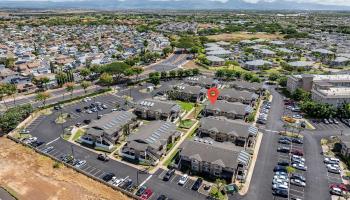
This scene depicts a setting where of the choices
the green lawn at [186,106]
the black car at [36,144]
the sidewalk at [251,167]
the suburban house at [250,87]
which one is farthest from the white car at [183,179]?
the suburban house at [250,87]

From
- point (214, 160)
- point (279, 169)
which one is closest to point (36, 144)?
point (214, 160)

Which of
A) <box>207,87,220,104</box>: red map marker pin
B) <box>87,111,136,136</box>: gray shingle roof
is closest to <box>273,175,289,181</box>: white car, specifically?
<box>87,111,136,136</box>: gray shingle roof

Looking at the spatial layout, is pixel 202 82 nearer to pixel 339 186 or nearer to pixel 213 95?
pixel 213 95

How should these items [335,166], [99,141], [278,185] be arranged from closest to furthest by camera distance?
[278,185] < [335,166] < [99,141]

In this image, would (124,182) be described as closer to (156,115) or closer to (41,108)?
(156,115)

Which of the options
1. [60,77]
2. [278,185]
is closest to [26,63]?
[60,77]

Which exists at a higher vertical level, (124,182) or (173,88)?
(173,88)

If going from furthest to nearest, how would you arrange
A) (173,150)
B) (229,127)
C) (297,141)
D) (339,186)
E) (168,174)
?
(297,141), (229,127), (173,150), (168,174), (339,186)
